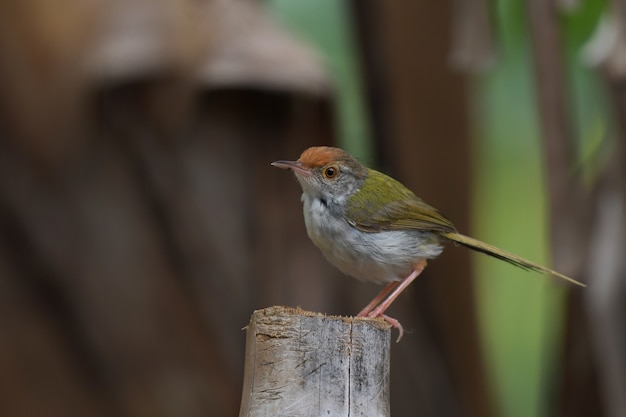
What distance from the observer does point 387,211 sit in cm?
434

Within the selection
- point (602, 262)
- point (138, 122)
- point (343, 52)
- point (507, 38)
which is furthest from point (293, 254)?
point (343, 52)

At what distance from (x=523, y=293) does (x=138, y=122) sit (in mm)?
5034

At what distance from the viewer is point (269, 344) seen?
2652 millimetres

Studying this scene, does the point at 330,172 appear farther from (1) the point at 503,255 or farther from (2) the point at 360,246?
(1) the point at 503,255

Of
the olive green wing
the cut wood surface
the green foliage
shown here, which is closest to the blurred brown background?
the olive green wing

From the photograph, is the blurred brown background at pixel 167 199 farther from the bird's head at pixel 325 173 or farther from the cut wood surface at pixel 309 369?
the cut wood surface at pixel 309 369

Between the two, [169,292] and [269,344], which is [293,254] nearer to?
[169,292]

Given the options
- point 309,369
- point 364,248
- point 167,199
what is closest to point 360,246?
point 364,248

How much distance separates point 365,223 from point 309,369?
1.71 metres

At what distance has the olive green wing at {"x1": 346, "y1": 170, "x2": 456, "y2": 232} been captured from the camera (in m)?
4.28

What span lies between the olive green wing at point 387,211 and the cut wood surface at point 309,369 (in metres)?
1.56

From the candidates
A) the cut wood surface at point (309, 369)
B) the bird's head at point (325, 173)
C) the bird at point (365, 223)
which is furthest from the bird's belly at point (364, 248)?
the cut wood surface at point (309, 369)

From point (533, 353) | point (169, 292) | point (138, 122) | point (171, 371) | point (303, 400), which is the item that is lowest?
point (533, 353)

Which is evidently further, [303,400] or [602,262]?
[602,262]
